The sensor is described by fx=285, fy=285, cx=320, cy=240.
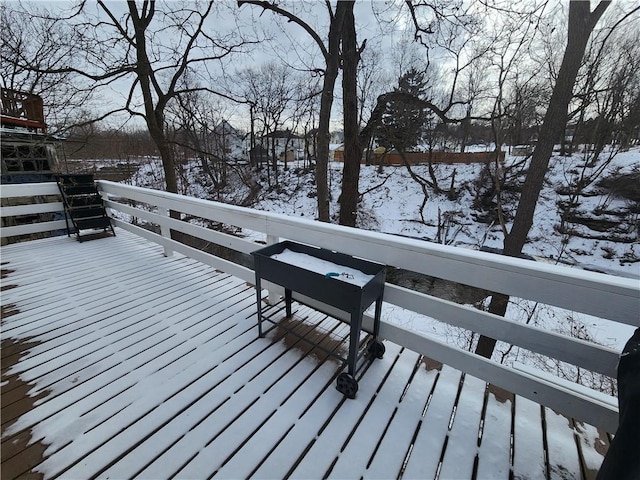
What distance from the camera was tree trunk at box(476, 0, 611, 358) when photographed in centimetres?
397

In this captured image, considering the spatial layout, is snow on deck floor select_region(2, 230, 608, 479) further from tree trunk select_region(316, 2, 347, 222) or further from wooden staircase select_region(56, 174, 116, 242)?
tree trunk select_region(316, 2, 347, 222)

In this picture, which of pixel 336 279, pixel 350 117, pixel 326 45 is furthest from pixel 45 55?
pixel 336 279

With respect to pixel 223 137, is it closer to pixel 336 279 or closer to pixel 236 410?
pixel 336 279

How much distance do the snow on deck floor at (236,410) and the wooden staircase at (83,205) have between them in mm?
2139

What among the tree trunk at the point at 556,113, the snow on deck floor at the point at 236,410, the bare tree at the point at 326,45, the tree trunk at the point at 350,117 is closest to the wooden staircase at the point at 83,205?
the snow on deck floor at the point at 236,410

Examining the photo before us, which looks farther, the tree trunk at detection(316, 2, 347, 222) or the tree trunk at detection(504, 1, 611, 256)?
the tree trunk at detection(316, 2, 347, 222)

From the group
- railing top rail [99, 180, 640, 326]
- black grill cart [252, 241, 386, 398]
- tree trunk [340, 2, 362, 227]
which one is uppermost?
tree trunk [340, 2, 362, 227]

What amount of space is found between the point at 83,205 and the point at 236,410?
172 inches

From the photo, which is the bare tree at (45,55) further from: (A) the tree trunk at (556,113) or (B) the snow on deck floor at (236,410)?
(A) the tree trunk at (556,113)

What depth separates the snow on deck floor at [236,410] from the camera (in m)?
1.25

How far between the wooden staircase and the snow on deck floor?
84.2 inches

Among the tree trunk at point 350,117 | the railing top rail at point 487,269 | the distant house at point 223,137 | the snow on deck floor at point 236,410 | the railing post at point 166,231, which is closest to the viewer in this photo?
the railing top rail at point 487,269

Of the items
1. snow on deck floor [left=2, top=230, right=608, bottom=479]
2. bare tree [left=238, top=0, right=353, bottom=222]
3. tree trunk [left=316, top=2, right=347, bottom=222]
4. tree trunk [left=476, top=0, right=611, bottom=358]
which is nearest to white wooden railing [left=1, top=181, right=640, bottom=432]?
snow on deck floor [left=2, top=230, right=608, bottom=479]

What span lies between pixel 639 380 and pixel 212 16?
8.93 meters
